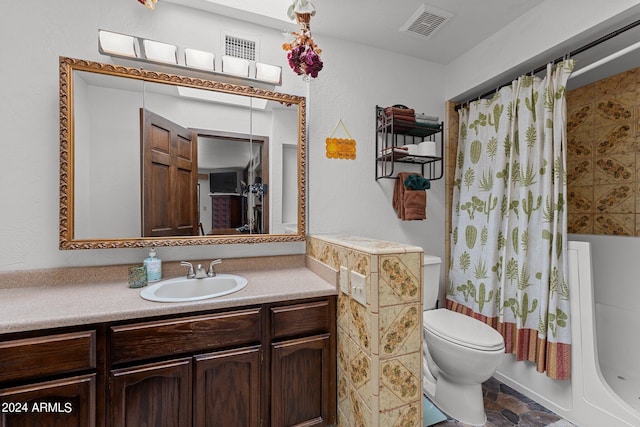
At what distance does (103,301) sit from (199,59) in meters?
1.36

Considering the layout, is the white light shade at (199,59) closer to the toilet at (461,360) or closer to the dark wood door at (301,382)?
the dark wood door at (301,382)

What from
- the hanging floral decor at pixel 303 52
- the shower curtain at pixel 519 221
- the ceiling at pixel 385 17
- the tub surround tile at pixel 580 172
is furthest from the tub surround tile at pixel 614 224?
the hanging floral decor at pixel 303 52

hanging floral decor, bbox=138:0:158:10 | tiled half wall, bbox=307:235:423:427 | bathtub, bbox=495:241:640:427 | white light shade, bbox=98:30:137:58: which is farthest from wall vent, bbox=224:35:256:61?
bathtub, bbox=495:241:640:427

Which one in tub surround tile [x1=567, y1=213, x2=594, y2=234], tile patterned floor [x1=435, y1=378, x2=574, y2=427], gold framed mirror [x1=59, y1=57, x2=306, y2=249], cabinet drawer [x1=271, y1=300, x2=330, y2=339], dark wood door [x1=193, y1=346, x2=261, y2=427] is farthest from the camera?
tub surround tile [x1=567, y1=213, x2=594, y2=234]

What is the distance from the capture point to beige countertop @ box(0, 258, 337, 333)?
99cm

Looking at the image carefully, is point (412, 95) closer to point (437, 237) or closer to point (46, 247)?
point (437, 237)

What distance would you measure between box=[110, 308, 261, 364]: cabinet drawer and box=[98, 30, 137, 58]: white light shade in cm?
140

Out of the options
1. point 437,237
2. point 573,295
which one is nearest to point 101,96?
point 437,237

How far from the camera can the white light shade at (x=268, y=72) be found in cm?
168

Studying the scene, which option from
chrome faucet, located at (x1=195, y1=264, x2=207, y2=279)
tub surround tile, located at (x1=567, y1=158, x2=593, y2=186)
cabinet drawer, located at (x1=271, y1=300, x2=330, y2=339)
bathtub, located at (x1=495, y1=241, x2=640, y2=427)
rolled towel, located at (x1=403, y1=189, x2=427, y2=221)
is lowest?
bathtub, located at (x1=495, y1=241, x2=640, y2=427)

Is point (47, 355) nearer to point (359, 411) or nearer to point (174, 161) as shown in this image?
point (174, 161)

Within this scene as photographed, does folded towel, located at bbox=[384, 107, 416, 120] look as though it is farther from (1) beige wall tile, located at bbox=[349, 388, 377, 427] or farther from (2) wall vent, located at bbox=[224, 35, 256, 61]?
(1) beige wall tile, located at bbox=[349, 388, 377, 427]

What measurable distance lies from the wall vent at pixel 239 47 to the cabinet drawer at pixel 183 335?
5.06ft

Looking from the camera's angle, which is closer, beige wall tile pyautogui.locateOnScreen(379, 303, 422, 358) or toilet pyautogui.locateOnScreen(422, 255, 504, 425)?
beige wall tile pyautogui.locateOnScreen(379, 303, 422, 358)
